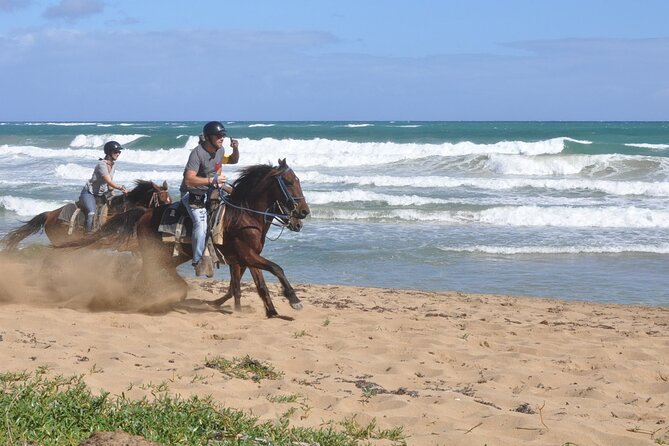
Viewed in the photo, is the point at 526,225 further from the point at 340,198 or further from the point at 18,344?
the point at 18,344

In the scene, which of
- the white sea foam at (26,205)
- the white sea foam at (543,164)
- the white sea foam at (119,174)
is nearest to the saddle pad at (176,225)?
the white sea foam at (26,205)

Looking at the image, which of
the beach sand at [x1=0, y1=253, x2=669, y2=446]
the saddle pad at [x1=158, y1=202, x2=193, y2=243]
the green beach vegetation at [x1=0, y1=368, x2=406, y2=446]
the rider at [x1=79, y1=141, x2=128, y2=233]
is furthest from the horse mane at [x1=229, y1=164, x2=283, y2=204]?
the green beach vegetation at [x1=0, y1=368, x2=406, y2=446]

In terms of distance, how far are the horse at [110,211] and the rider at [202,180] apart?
124 centimetres

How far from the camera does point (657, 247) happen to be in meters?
16.6

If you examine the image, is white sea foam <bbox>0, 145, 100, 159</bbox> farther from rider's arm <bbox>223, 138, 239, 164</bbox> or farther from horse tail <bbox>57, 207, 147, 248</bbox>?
rider's arm <bbox>223, 138, 239, 164</bbox>

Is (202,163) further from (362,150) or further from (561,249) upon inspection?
(362,150)

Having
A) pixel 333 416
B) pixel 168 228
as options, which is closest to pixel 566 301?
pixel 168 228

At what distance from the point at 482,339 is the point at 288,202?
2636 mm

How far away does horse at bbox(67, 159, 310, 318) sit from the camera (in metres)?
9.81

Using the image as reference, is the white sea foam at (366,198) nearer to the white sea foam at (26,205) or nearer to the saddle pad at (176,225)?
the white sea foam at (26,205)

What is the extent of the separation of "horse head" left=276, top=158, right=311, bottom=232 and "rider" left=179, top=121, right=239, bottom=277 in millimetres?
679

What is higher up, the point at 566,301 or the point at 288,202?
the point at 288,202

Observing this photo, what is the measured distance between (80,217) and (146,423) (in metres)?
7.00

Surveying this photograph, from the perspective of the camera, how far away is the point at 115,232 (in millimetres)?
10281
